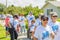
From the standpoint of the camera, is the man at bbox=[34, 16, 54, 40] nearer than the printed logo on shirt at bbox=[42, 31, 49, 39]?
Yes

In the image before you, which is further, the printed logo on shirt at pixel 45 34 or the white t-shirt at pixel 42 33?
the printed logo on shirt at pixel 45 34

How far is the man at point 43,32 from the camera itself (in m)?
6.55

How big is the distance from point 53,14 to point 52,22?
0.76 m

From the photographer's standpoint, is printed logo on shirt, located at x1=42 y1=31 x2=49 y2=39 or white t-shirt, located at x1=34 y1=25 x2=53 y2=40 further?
printed logo on shirt, located at x1=42 y1=31 x2=49 y2=39

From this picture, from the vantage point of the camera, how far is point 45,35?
A: 682cm

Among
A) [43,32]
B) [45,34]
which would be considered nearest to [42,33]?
[43,32]

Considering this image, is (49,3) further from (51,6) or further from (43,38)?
(43,38)

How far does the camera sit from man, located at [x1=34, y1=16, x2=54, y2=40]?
6.55 metres

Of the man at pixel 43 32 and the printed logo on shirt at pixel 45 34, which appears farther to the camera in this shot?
the printed logo on shirt at pixel 45 34

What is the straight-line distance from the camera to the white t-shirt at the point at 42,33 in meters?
6.54

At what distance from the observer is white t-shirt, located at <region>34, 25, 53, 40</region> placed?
654 centimetres

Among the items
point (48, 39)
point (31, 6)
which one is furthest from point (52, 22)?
point (31, 6)

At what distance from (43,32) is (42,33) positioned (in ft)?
0.18

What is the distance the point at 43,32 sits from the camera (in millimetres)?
6645
